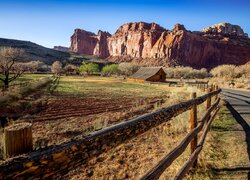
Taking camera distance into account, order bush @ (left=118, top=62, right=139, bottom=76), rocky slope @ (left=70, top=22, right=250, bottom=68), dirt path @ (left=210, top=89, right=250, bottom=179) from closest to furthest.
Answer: dirt path @ (left=210, top=89, right=250, bottom=179), bush @ (left=118, top=62, right=139, bottom=76), rocky slope @ (left=70, top=22, right=250, bottom=68)

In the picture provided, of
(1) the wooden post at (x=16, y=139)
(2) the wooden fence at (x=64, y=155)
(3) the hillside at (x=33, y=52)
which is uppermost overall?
(3) the hillside at (x=33, y=52)

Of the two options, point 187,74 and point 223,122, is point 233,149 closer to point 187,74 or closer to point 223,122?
point 223,122

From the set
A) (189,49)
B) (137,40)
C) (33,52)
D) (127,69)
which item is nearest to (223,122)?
(127,69)

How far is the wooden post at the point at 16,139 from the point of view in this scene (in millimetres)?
1479

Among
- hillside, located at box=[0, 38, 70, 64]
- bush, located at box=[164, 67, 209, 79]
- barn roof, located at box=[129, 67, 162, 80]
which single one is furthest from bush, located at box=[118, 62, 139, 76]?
hillside, located at box=[0, 38, 70, 64]

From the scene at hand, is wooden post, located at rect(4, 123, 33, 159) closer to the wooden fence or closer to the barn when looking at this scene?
the wooden fence

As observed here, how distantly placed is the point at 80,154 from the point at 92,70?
87.1 metres

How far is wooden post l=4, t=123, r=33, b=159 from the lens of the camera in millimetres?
1479

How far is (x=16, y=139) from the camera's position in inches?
59.3

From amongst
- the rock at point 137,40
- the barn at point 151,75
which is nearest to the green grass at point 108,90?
the barn at point 151,75

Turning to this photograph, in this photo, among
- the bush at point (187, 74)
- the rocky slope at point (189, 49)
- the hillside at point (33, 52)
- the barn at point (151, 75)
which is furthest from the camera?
the rocky slope at point (189, 49)

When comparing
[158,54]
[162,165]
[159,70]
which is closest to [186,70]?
[159,70]

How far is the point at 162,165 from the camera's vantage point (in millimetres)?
3303

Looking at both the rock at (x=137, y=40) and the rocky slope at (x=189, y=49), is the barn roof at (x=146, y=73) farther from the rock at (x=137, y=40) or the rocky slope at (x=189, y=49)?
the rock at (x=137, y=40)
